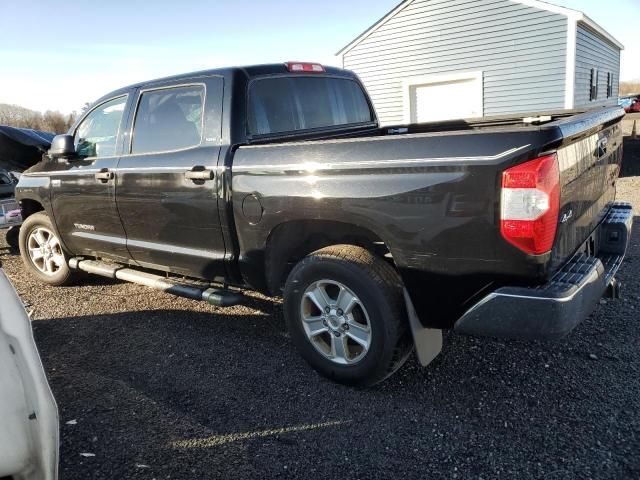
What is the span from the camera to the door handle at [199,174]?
3.48 metres

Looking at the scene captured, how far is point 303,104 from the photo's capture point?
4.10 meters

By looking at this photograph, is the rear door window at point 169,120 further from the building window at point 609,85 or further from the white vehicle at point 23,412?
the building window at point 609,85

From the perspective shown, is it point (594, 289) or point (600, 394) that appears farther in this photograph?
point (600, 394)

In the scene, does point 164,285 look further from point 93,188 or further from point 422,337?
point 422,337

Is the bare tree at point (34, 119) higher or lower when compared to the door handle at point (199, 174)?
higher

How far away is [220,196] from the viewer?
136 inches

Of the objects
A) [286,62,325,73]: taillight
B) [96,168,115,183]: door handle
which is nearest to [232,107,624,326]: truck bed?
[286,62,325,73]: taillight

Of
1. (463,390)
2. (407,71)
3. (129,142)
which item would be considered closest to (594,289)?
(463,390)

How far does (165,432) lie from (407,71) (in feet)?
43.1

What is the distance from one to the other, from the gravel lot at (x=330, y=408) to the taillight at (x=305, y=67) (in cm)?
204

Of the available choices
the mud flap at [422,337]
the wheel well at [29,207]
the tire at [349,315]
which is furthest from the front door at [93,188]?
the mud flap at [422,337]

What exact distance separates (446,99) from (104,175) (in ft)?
37.5

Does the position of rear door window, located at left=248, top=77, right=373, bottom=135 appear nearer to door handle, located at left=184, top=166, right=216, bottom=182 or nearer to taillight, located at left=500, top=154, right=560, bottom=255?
door handle, located at left=184, top=166, right=216, bottom=182

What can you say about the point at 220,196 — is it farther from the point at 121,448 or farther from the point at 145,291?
the point at 145,291
